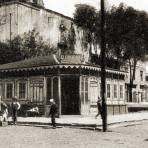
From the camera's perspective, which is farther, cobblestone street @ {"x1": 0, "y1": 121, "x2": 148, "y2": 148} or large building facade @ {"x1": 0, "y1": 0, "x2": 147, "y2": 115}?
large building facade @ {"x1": 0, "y1": 0, "x2": 147, "y2": 115}

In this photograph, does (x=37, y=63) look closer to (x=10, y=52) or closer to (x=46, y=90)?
(x=46, y=90)

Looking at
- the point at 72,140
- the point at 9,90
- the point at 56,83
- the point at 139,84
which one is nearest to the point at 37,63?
the point at 56,83

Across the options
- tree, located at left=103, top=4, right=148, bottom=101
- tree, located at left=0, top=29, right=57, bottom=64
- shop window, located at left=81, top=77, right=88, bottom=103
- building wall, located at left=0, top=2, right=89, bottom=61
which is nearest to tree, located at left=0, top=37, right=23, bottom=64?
tree, located at left=0, top=29, right=57, bottom=64

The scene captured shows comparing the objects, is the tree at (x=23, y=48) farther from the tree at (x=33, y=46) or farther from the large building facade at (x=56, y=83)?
the large building facade at (x=56, y=83)

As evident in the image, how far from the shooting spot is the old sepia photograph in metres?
18.7

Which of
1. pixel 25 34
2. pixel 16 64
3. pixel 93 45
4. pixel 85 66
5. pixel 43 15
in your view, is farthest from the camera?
pixel 93 45

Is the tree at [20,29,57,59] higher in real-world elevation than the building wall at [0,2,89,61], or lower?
lower

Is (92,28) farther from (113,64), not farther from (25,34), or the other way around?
(25,34)

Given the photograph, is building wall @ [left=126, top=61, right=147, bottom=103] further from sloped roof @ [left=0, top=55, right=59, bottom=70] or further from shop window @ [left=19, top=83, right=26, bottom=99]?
shop window @ [left=19, top=83, right=26, bottom=99]

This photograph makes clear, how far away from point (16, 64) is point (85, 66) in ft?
22.5

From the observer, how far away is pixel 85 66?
1161 inches

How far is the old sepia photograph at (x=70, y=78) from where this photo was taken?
18719 mm

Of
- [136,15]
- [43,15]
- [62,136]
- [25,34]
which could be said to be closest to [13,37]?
[25,34]

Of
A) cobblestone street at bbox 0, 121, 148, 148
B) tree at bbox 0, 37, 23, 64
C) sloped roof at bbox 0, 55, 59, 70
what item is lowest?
cobblestone street at bbox 0, 121, 148, 148
